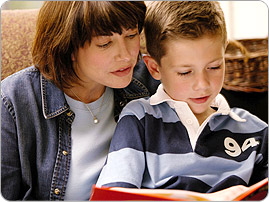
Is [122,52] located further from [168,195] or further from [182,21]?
[168,195]

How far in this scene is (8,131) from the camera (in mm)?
887

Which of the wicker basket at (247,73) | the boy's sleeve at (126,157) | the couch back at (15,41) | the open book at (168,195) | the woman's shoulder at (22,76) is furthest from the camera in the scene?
the wicker basket at (247,73)

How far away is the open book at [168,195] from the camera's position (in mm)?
687

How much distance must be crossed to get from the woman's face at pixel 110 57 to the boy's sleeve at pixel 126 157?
111 millimetres

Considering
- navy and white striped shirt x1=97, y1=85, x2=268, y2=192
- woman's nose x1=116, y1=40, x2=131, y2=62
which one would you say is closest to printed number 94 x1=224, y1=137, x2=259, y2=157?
navy and white striped shirt x1=97, y1=85, x2=268, y2=192

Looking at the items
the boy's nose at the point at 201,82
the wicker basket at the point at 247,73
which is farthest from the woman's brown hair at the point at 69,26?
the wicker basket at the point at 247,73

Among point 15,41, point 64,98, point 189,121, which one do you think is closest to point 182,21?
point 189,121

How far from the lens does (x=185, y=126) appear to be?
3.17ft

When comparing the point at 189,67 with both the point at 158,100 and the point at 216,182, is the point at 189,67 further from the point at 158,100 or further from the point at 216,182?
the point at 216,182

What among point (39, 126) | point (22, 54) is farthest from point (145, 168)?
point (22, 54)

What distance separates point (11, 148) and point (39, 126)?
0.28ft

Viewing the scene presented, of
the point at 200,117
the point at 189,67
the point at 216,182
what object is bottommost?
the point at 216,182

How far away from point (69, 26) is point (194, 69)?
1.08 feet

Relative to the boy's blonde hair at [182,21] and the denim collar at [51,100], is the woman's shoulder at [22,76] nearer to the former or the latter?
the denim collar at [51,100]
